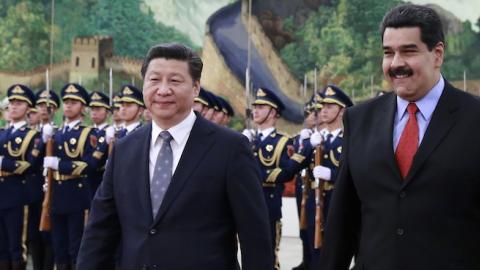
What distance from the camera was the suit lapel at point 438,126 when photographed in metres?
2.77

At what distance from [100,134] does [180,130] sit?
16.3ft

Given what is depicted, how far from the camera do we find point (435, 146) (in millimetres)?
2771

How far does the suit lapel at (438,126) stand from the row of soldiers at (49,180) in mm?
5493

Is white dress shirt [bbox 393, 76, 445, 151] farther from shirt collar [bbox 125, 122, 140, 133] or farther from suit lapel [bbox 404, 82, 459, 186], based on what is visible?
shirt collar [bbox 125, 122, 140, 133]

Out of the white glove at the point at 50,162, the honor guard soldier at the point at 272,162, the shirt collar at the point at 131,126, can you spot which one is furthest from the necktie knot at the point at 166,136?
the shirt collar at the point at 131,126

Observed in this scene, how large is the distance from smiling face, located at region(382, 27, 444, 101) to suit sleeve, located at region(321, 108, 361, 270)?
13.1 inches

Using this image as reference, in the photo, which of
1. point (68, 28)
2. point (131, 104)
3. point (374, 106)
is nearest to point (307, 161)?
point (131, 104)

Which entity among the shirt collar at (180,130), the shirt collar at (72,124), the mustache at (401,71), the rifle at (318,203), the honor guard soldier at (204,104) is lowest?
the rifle at (318,203)

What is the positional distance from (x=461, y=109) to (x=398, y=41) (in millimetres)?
301

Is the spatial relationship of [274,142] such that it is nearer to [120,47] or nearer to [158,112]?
[158,112]

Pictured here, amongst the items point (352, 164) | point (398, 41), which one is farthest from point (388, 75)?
point (352, 164)

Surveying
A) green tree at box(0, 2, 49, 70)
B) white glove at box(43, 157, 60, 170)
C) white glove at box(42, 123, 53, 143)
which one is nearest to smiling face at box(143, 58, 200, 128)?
white glove at box(43, 157, 60, 170)

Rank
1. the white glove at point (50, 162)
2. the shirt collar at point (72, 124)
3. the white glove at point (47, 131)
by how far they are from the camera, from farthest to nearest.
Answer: the shirt collar at point (72, 124)
the white glove at point (47, 131)
the white glove at point (50, 162)

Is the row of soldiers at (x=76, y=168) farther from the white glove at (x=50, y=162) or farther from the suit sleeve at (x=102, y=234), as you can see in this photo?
the suit sleeve at (x=102, y=234)
